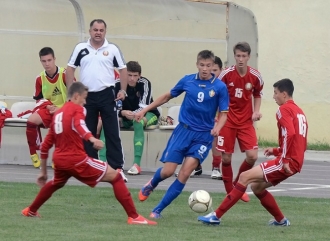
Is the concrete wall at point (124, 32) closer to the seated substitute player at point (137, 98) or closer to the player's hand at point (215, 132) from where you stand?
the seated substitute player at point (137, 98)

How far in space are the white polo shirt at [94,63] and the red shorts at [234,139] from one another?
6.42 feet

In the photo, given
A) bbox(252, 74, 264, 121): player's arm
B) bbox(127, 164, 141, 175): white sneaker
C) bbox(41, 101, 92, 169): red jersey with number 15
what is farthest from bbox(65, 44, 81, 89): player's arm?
bbox(41, 101, 92, 169): red jersey with number 15

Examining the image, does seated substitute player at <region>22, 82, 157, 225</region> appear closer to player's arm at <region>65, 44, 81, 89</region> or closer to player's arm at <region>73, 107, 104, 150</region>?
player's arm at <region>73, 107, 104, 150</region>

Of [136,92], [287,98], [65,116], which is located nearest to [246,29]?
[136,92]

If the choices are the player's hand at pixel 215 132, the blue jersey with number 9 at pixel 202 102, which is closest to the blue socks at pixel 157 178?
A: the blue jersey with number 9 at pixel 202 102

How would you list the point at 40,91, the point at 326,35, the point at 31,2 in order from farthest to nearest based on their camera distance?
the point at 326,35, the point at 31,2, the point at 40,91

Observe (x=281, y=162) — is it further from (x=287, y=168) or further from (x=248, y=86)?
(x=248, y=86)

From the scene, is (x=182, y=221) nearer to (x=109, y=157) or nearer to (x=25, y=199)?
(x=25, y=199)

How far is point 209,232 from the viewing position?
846cm

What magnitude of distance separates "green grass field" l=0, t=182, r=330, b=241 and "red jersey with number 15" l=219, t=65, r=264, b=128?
108 cm

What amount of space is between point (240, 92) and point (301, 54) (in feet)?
37.2

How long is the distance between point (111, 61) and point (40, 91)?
224cm

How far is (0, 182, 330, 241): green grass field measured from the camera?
26.4ft

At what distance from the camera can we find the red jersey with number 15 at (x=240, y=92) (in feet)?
37.7
